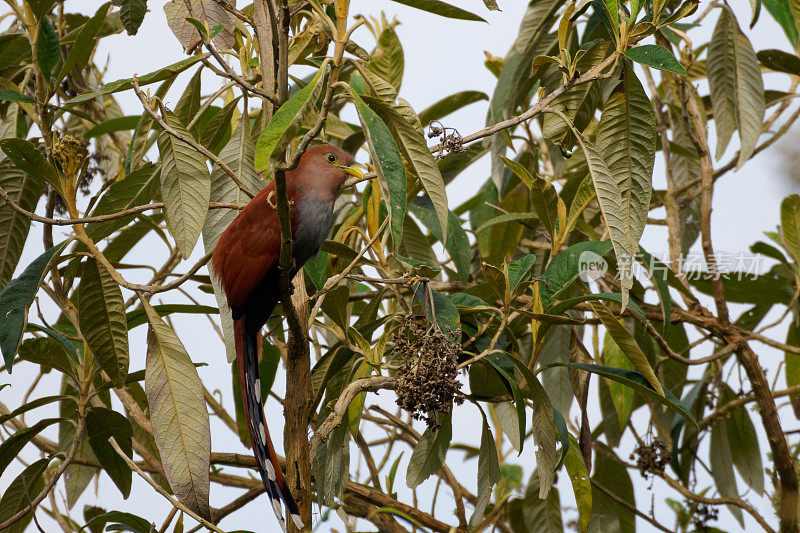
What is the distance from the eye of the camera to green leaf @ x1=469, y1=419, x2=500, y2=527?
1.86m

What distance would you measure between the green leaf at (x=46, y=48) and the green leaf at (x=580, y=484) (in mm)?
1701

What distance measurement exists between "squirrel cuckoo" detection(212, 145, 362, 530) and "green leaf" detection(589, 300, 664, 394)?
63cm

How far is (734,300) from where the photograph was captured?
2.68m

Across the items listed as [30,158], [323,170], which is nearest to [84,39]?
[30,158]

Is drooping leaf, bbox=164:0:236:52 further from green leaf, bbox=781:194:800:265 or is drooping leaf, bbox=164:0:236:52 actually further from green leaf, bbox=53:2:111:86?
green leaf, bbox=781:194:800:265

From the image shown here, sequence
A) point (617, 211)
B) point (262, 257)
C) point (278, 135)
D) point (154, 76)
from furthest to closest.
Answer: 1. point (262, 257)
2. point (154, 76)
3. point (617, 211)
4. point (278, 135)

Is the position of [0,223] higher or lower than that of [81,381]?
higher

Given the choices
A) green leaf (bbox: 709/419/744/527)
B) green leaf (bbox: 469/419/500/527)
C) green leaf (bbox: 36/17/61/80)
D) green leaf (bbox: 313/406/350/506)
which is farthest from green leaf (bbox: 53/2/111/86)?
green leaf (bbox: 709/419/744/527)

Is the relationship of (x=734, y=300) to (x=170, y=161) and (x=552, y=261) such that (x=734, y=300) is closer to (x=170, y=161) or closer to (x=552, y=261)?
(x=552, y=261)

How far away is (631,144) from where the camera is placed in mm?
1605

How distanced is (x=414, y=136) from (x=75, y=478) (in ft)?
5.72

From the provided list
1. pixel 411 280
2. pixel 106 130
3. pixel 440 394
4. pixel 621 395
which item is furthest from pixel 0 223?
pixel 621 395

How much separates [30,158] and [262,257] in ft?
1.91

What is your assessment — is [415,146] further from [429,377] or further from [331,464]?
[331,464]
